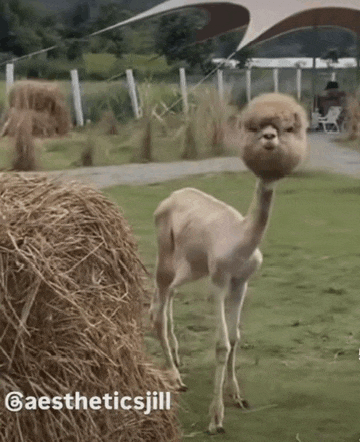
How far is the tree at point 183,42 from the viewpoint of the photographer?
120 inches

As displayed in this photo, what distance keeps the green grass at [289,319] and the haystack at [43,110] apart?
28 centimetres

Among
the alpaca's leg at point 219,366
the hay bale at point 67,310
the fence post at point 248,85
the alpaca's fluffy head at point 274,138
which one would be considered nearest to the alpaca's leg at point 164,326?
the alpaca's leg at point 219,366

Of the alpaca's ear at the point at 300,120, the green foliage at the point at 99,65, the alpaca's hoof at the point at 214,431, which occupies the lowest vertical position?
the alpaca's hoof at the point at 214,431

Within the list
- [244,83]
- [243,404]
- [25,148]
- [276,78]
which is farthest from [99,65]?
[243,404]

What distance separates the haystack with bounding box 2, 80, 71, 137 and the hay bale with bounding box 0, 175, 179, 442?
2.30ft

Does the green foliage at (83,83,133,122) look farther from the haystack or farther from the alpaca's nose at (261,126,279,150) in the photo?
the alpaca's nose at (261,126,279,150)

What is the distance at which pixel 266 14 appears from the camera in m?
3.03

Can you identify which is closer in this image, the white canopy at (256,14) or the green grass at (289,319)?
the green grass at (289,319)

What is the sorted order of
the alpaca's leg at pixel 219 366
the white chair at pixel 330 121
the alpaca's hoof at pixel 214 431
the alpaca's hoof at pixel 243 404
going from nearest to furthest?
1. the alpaca's leg at pixel 219 366
2. the alpaca's hoof at pixel 214 431
3. the alpaca's hoof at pixel 243 404
4. the white chair at pixel 330 121

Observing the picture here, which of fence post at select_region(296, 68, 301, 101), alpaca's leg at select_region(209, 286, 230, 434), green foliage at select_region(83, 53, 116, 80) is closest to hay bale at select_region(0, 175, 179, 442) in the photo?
alpaca's leg at select_region(209, 286, 230, 434)

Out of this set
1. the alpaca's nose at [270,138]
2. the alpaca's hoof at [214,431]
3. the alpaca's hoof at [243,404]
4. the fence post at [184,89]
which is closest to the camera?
the alpaca's nose at [270,138]

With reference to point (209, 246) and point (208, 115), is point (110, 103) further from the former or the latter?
point (209, 246)

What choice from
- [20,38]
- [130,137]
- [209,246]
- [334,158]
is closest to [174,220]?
[209,246]

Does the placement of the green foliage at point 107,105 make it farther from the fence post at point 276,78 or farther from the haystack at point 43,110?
the fence post at point 276,78
